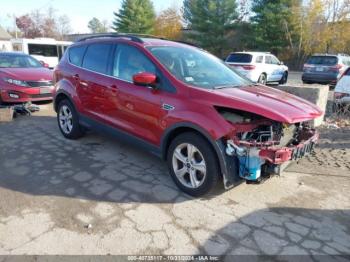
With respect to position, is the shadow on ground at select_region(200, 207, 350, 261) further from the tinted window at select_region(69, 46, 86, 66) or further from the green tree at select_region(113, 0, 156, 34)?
the green tree at select_region(113, 0, 156, 34)

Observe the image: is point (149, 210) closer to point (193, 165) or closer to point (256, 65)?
point (193, 165)

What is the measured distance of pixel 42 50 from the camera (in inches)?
869

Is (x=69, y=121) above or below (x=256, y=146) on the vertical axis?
below

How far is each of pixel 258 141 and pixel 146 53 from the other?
1.92m

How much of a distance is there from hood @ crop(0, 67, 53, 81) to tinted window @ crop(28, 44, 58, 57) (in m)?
14.0

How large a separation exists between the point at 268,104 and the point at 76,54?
12.3 feet

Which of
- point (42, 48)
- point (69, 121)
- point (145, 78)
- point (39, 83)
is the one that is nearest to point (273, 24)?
point (42, 48)

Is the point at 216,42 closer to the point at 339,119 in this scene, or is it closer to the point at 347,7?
the point at 347,7

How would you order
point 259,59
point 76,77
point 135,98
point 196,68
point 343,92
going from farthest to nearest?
point 259,59 → point 343,92 → point 76,77 → point 196,68 → point 135,98

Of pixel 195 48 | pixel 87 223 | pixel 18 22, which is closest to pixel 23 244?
pixel 87 223

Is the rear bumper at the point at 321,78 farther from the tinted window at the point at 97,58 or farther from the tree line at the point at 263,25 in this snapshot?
the tree line at the point at 263,25

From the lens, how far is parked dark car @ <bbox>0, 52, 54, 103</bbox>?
8336 mm

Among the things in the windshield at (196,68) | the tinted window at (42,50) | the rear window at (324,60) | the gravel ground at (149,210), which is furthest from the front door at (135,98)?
the tinted window at (42,50)

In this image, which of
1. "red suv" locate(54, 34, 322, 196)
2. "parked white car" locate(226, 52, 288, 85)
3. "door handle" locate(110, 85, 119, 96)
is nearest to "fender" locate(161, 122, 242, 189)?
"red suv" locate(54, 34, 322, 196)
